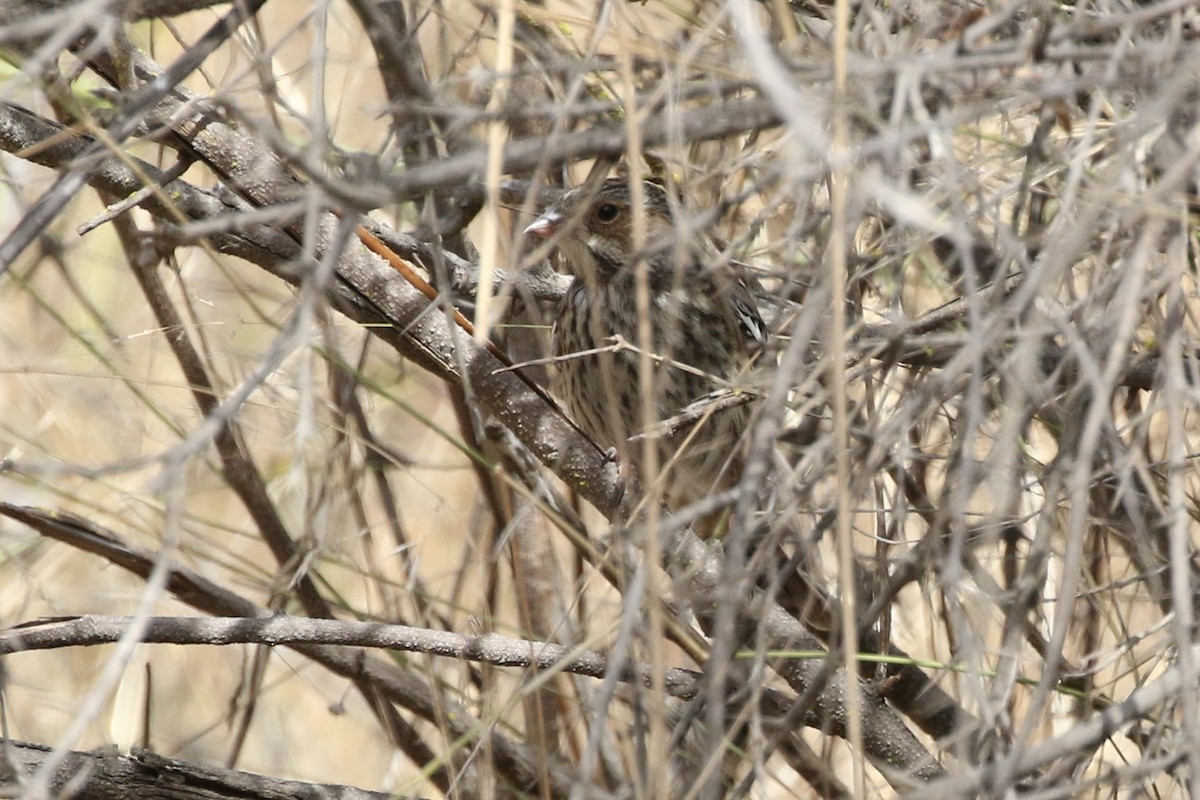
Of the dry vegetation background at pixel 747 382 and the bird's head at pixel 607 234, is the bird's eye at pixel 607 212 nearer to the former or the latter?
the bird's head at pixel 607 234

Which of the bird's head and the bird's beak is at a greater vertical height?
the bird's beak

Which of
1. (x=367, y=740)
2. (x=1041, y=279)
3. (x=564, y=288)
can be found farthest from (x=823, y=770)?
(x=367, y=740)

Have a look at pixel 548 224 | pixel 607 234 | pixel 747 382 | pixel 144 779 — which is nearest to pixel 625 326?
pixel 607 234

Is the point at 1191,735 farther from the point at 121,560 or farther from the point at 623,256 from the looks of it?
the point at 623,256

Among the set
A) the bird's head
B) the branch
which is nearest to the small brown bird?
the bird's head

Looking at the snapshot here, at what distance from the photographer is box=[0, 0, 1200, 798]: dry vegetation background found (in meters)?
1.77

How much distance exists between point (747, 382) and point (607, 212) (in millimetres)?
1545

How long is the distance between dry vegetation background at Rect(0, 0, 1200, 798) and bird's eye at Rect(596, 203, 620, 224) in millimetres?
148

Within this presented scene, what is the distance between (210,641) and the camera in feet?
8.65

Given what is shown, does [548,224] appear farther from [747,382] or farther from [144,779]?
[144,779]

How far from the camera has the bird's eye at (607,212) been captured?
13.1 ft

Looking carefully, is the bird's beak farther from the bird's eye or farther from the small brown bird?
the bird's eye

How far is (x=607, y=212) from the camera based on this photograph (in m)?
4.01

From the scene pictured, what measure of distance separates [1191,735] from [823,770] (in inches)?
A: 48.4
